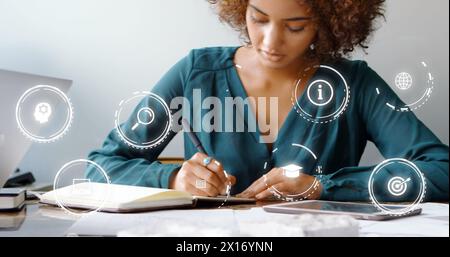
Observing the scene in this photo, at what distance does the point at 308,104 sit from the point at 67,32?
1.38 ft

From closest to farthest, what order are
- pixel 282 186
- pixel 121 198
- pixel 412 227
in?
pixel 412 227 → pixel 121 198 → pixel 282 186

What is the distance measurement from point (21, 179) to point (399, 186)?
0.63 meters

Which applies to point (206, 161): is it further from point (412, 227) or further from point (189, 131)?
point (412, 227)

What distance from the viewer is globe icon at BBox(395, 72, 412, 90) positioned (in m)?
1.01

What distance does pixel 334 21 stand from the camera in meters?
1.08

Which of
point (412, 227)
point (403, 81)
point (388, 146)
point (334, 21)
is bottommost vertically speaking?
point (412, 227)

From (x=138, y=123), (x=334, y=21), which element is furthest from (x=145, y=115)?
(x=334, y=21)

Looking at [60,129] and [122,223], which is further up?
[60,129]

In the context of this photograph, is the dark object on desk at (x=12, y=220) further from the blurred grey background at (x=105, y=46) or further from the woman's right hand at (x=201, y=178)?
the woman's right hand at (x=201, y=178)

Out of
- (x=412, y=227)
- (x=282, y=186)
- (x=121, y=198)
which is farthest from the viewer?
(x=282, y=186)

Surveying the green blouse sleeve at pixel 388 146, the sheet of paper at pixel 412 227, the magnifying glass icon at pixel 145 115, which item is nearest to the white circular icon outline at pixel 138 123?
the magnifying glass icon at pixel 145 115

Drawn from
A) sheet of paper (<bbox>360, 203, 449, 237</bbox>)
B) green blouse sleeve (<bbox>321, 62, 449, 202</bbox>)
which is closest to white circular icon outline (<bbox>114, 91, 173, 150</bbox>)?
green blouse sleeve (<bbox>321, 62, 449, 202</bbox>)

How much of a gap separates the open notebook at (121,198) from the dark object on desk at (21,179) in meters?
0.07

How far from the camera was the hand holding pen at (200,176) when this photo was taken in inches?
39.7
